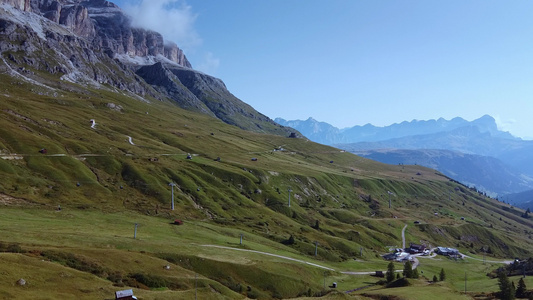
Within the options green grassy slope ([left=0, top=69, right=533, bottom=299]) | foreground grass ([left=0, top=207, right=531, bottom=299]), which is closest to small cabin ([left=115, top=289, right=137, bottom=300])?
foreground grass ([left=0, top=207, right=531, bottom=299])

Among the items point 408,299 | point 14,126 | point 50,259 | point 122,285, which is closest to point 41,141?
point 14,126

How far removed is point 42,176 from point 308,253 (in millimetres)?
112855

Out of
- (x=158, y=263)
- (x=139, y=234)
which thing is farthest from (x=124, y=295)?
(x=139, y=234)

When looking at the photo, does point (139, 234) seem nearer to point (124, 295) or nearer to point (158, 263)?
point (158, 263)

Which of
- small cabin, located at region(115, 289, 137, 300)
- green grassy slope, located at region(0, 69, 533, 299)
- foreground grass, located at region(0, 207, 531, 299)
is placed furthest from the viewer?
green grassy slope, located at region(0, 69, 533, 299)

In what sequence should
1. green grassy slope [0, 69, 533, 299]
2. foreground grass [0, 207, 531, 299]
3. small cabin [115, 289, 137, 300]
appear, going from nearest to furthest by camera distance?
small cabin [115, 289, 137, 300] < foreground grass [0, 207, 531, 299] < green grassy slope [0, 69, 533, 299]

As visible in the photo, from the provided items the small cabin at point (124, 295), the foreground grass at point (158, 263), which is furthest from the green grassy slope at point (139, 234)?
the small cabin at point (124, 295)

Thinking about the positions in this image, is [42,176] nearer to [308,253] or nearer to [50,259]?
[50,259]

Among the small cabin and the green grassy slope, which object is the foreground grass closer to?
the green grassy slope

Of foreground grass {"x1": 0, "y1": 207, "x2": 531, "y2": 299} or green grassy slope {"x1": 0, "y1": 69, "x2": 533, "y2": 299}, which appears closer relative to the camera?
foreground grass {"x1": 0, "y1": 207, "x2": 531, "y2": 299}

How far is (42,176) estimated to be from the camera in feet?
511

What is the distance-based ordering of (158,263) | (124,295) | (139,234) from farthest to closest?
1. (139,234)
2. (158,263)
3. (124,295)

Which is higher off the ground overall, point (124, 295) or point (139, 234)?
point (139, 234)

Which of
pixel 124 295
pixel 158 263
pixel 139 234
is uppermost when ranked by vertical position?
pixel 139 234
